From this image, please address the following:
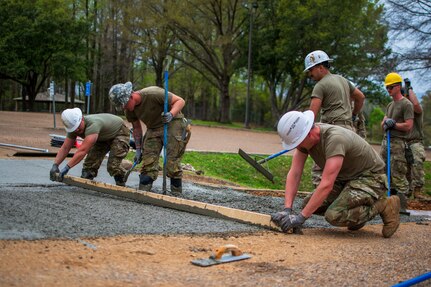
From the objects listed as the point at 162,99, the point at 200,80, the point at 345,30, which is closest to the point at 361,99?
the point at 162,99

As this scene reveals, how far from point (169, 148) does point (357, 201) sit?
276 centimetres

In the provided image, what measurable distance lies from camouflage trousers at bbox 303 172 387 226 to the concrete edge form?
0.52 m

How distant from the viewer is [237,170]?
39.9 feet

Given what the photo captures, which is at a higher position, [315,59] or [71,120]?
[315,59]

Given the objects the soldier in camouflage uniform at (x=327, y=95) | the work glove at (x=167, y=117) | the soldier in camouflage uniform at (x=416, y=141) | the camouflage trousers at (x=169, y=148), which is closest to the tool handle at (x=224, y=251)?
the soldier in camouflage uniform at (x=327, y=95)

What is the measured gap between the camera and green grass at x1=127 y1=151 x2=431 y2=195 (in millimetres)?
11500

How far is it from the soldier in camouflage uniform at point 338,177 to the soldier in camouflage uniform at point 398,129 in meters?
2.46

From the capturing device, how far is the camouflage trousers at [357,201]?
192 inches

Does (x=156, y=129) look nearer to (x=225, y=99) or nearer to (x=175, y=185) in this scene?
(x=175, y=185)

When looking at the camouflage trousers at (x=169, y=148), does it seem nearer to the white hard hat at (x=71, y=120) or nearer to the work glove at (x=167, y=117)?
the work glove at (x=167, y=117)

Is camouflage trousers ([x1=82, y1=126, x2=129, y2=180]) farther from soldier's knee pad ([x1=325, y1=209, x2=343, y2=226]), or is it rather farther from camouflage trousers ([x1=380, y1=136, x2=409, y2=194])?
camouflage trousers ([x1=380, y1=136, x2=409, y2=194])

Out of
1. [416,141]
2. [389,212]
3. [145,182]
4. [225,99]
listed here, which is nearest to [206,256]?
[389,212]

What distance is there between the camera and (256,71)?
3306 cm

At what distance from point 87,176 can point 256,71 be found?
86.4 feet
